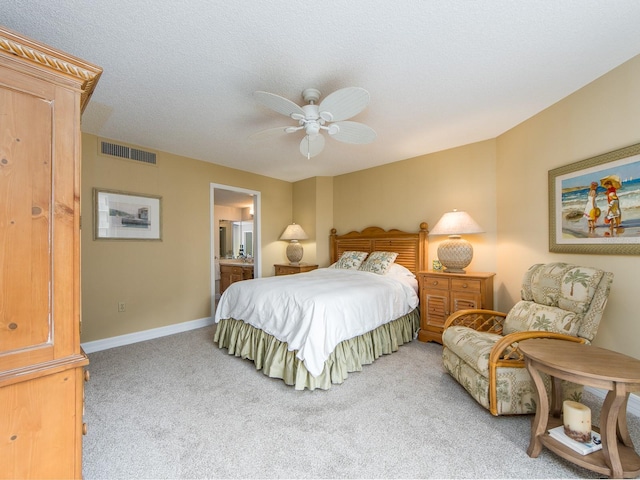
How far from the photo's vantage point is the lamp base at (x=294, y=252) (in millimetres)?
5107

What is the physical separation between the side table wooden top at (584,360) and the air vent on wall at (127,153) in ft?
14.5

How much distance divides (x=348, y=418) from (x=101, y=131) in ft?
12.7

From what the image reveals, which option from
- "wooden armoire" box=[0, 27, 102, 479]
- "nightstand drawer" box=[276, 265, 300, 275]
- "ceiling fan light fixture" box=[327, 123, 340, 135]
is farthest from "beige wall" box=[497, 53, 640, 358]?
"wooden armoire" box=[0, 27, 102, 479]

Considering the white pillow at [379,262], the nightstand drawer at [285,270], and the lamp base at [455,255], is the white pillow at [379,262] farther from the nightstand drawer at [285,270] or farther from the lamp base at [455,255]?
the nightstand drawer at [285,270]

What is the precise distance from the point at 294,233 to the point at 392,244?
5.78 feet

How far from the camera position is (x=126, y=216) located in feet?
11.9

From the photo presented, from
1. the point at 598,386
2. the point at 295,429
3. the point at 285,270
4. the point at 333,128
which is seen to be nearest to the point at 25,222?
the point at 295,429

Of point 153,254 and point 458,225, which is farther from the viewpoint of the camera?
point 153,254

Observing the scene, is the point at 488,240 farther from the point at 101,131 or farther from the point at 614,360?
the point at 101,131

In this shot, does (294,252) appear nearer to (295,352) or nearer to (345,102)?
(295,352)

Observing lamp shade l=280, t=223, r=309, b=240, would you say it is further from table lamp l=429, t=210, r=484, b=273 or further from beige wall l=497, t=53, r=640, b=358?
beige wall l=497, t=53, r=640, b=358

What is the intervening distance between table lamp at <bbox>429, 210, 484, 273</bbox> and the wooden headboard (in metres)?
0.49

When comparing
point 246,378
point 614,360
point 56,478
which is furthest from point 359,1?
point 246,378

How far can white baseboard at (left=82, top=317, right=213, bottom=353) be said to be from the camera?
331 cm
